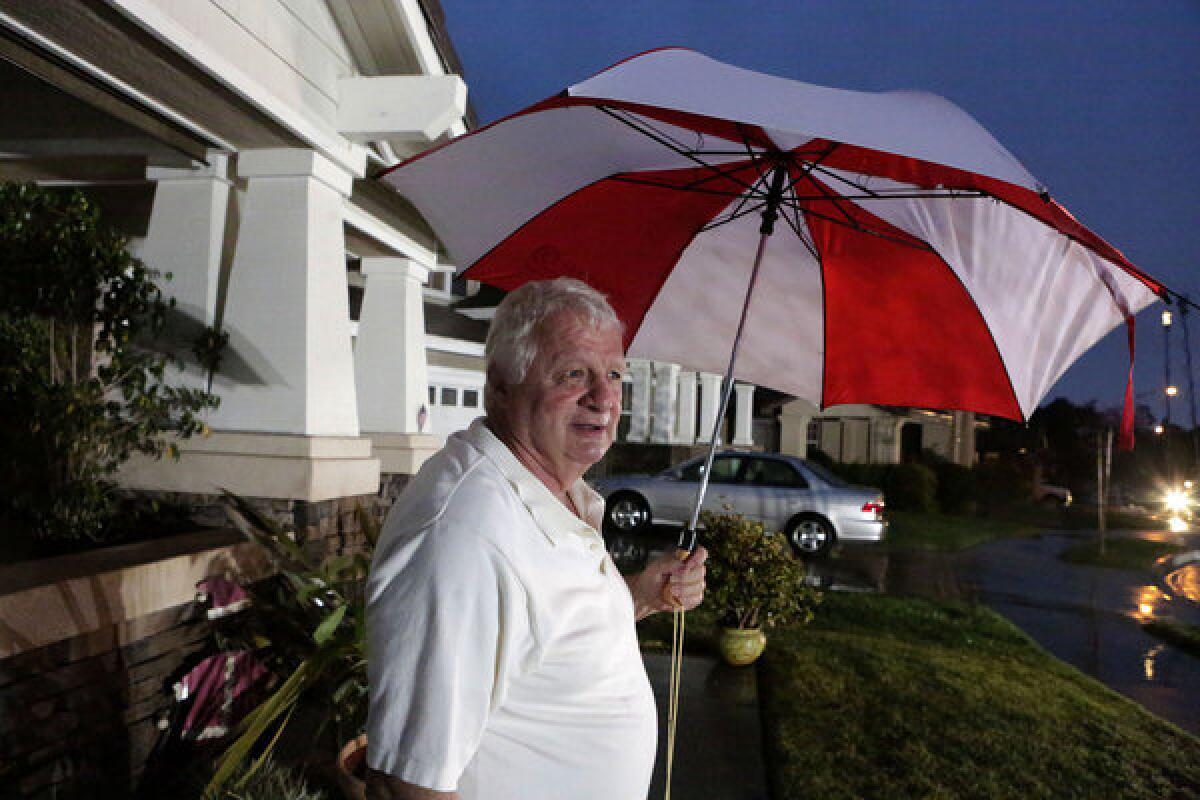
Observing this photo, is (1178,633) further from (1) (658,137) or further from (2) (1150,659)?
(1) (658,137)

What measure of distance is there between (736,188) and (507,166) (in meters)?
0.86

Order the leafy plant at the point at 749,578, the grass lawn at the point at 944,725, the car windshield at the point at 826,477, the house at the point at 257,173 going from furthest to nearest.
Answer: the car windshield at the point at 826,477, the leafy plant at the point at 749,578, the house at the point at 257,173, the grass lawn at the point at 944,725

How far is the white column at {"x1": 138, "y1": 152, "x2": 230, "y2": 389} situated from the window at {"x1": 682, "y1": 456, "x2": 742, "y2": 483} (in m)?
8.96

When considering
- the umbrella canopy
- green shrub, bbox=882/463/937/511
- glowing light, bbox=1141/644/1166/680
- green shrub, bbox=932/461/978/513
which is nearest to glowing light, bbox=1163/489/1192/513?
green shrub, bbox=932/461/978/513

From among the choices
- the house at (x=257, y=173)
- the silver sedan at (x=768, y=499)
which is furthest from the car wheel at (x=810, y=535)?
the house at (x=257, y=173)

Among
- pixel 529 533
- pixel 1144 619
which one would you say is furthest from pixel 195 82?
pixel 1144 619

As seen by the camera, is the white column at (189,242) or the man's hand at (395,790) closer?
the man's hand at (395,790)

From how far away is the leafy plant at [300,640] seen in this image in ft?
10.0

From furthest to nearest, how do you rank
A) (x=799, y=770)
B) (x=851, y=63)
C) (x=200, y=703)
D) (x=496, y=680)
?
(x=851, y=63), (x=799, y=770), (x=200, y=703), (x=496, y=680)

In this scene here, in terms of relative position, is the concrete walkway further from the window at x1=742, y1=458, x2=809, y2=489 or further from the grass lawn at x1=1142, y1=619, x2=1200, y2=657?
the window at x1=742, y1=458, x2=809, y2=489

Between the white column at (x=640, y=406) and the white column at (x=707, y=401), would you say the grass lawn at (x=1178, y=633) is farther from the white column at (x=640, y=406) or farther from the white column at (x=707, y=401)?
the white column at (x=707, y=401)

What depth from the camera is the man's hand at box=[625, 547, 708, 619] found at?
89.7 inches

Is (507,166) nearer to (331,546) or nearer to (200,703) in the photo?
(200,703)

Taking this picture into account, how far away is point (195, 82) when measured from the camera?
430 centimetres
